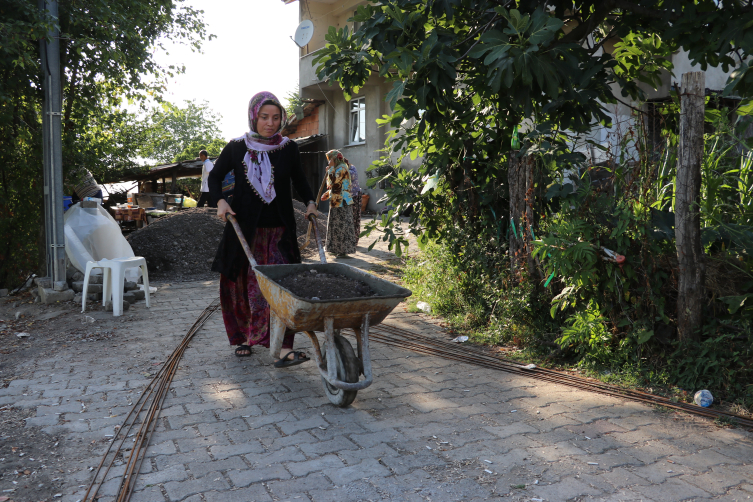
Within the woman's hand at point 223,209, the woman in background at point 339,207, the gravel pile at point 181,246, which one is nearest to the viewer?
the woman's hand at point 223,209

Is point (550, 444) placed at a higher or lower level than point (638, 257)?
lower

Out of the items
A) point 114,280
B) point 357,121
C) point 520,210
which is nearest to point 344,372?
point 520,210

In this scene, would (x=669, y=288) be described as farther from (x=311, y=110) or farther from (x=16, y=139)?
(x=311, y=110)

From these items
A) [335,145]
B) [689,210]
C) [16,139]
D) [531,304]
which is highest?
[335,145]

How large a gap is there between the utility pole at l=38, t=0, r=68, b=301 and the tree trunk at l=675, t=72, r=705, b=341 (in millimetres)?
7124

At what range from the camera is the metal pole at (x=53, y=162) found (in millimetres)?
7363

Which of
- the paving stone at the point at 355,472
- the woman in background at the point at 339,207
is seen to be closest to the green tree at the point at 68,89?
the woman in background at the point at 339,207

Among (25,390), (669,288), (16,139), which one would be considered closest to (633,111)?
(669,288)

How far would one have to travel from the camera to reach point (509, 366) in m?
4.61

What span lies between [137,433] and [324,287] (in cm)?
141

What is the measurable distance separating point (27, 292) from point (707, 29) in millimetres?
8623

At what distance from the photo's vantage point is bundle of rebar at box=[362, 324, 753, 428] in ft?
11.8

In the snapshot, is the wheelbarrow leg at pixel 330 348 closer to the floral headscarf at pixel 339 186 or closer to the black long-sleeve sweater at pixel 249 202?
the black long-sleeve sweater at pixel 249 202

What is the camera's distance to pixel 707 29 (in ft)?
12.0
